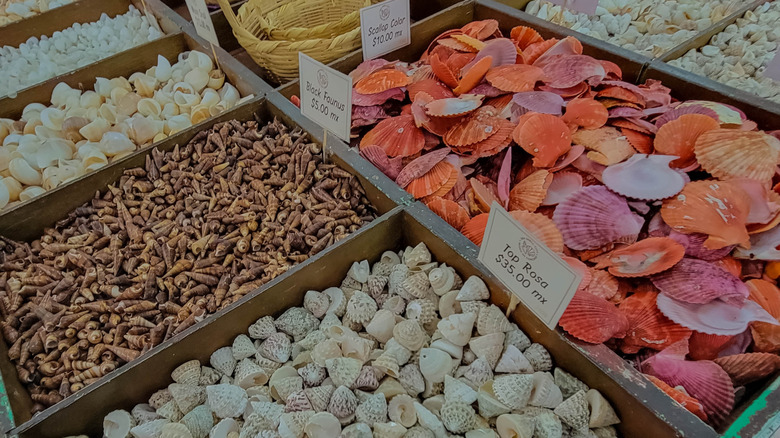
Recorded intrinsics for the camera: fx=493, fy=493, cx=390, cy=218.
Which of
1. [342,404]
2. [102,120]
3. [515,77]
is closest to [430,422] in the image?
[342,404]

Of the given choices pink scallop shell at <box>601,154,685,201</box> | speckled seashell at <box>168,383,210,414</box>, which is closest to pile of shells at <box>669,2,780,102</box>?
pink scallop shell at <box>601,154,685,201</box>

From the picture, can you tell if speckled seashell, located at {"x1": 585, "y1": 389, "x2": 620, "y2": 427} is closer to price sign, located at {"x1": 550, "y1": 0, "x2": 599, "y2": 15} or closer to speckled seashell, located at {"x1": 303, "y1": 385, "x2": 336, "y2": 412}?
speckled seashell, located at {"x1": 303, "y1": 385, "x2": 336, "y2": 412}

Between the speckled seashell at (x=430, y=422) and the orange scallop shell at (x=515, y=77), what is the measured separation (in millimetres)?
937

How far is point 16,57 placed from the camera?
82.0 inches

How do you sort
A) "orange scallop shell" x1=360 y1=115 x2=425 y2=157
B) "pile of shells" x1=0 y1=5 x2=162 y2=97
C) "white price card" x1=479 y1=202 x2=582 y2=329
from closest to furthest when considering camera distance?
"white price card" x1=479 y1=202 x2=582 y2=329 → "orange scallop shell" x1=360 y1=115 x2=425 y2=157 → "pile of shells" x1=0 y1=5 x2=162 y2=97

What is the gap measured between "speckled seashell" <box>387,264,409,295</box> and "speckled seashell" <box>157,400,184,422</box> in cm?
48

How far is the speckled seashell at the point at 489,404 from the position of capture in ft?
2.83

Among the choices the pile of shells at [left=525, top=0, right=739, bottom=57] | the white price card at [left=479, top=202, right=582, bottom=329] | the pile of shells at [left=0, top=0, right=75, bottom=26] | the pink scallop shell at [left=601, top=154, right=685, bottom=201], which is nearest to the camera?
the white price card at [left=479, top=202, right=582, bottom=329]

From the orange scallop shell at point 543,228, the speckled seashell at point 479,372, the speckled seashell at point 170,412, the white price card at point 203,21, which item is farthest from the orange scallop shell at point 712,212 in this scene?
the white price card at point 203,21

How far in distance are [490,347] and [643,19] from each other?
1.65 meters

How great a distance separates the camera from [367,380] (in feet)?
3.00

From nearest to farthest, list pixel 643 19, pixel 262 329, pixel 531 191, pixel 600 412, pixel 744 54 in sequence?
pixel 600 412 → pixel 262 329 → pixel 531 191 → pixel 744 54 → pixel 643 19

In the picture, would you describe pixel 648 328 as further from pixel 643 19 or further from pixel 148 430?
pixel 643 19

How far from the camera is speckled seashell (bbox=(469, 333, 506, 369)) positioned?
0.94 metres
